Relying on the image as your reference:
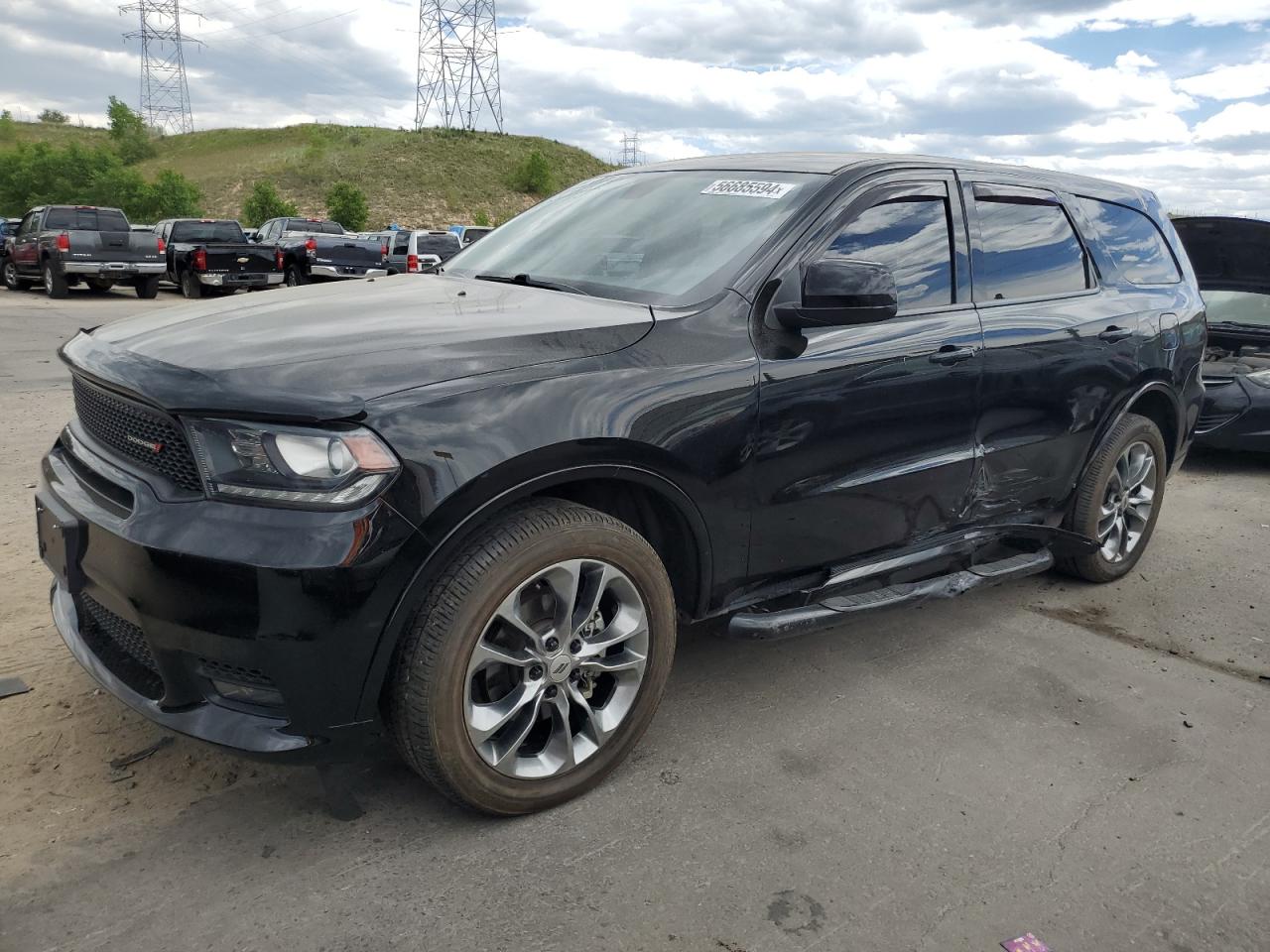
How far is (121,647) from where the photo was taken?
107 inches

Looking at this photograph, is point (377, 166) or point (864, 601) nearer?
point (864, 601)

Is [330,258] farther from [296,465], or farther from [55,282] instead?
[296,465]

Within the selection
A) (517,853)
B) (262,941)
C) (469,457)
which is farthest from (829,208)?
(262,941)

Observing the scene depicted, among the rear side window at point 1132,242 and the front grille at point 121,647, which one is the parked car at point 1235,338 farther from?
the front grille at point 121,647

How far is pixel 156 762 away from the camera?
2.97m

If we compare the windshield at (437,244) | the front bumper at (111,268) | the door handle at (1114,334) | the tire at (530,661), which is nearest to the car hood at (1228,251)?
the door handle at (1114,334)

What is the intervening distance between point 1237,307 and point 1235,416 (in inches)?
52.6

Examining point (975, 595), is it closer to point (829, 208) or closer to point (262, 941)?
point (829, 208)

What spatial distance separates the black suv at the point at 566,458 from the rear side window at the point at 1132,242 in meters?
0.52

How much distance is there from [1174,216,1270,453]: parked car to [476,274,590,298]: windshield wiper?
574 centimetres

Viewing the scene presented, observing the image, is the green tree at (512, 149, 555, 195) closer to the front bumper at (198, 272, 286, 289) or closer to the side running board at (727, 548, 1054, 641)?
the front bumper at (198, 272, 286, 289)

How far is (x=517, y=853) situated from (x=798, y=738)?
3.57 ft

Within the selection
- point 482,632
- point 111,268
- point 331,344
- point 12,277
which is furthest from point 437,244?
point 482,632

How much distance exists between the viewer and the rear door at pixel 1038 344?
3908 mm
